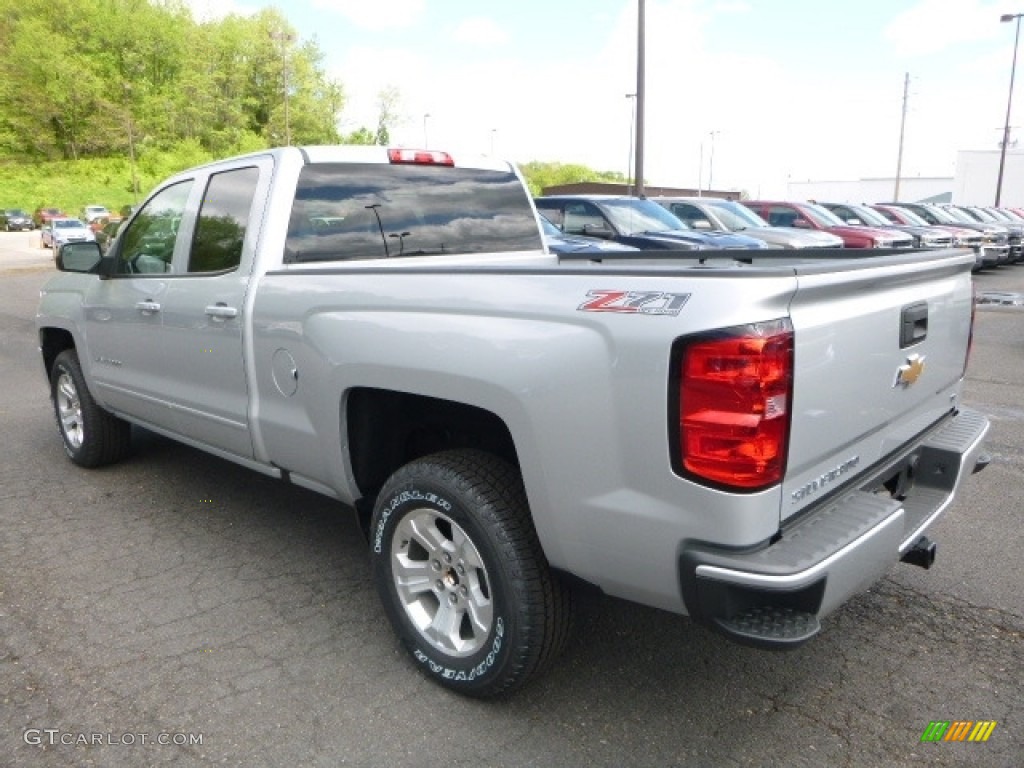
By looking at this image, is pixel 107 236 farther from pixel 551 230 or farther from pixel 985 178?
pixel 985 178

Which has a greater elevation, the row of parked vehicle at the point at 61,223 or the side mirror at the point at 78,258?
the side mirror at the point at 78,258

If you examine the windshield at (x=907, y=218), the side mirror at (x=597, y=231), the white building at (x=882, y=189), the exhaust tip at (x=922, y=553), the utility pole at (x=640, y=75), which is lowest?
the white building at (x=882, y=189)

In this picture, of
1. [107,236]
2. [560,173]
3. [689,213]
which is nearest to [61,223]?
[107,236]

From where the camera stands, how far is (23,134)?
7381cm

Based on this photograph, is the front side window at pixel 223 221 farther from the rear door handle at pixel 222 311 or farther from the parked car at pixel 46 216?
the parked car at pixel 46 216

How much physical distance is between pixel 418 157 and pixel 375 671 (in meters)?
2.32

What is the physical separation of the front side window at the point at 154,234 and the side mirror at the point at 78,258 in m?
0.14

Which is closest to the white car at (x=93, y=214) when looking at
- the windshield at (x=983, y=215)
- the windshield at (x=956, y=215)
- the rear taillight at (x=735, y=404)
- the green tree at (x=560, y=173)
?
the windshield at (x=956, y=215)

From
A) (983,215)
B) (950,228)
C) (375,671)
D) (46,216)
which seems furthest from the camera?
(46,216)

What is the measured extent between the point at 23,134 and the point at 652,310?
88.3 metres

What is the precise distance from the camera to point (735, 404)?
194 centimetres

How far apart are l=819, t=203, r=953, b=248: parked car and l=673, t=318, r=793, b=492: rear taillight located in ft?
53.5

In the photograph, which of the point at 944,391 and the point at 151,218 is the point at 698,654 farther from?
the point at 151,218

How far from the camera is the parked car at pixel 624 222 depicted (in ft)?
36.7
